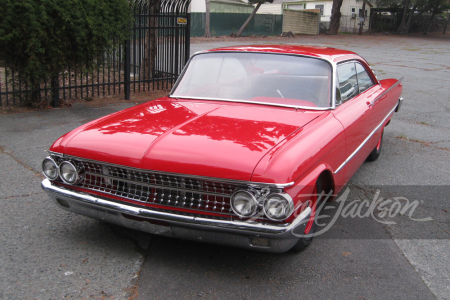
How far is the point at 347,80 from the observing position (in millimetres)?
4703

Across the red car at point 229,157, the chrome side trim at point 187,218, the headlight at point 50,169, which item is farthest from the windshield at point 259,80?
the headlight at point 50,169

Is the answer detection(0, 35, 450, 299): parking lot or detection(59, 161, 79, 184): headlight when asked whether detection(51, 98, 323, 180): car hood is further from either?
detection(0, 35, 450, 299): parking lot

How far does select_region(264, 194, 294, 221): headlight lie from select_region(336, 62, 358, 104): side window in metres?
1.88

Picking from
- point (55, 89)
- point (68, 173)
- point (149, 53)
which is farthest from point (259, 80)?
point (149, 53)

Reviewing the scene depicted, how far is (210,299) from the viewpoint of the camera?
286 centimetres

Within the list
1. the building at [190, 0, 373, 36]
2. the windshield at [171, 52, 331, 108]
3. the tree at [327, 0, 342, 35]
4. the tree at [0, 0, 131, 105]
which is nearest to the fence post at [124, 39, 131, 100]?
the tree at [0, 0, 131, 105]

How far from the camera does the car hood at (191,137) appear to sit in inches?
114

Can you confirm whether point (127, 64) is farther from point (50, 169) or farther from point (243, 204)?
point (243, 204)

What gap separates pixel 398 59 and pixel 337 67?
1629 cm

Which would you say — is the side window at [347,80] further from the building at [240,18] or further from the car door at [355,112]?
the building at [240,18]

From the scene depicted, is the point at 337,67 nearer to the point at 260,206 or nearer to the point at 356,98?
the point at 356,98

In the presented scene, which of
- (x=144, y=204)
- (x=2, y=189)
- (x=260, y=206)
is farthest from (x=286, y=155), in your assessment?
(x=2, y=189)

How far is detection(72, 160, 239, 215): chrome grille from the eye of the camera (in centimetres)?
292

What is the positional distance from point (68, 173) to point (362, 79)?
3.61 m
